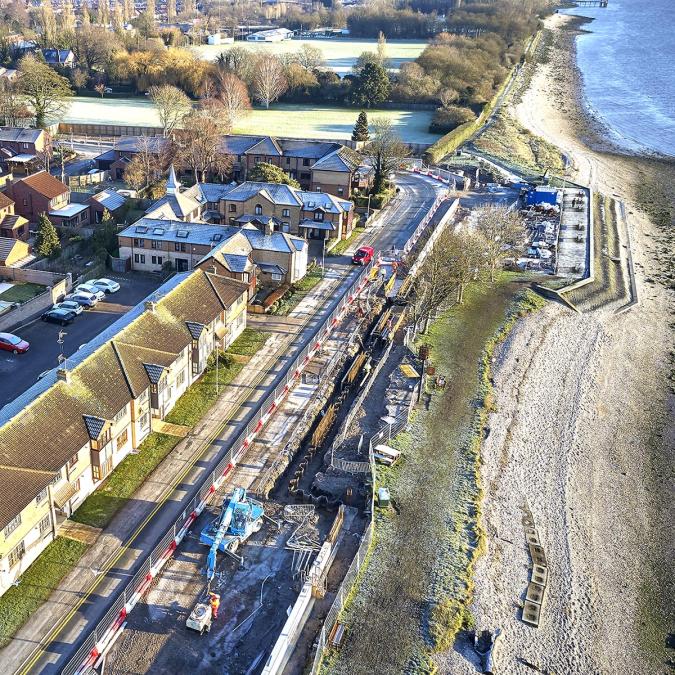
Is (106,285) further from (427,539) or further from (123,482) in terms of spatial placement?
(427,539)

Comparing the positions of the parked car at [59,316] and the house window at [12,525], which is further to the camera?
the parked car at [59,316]

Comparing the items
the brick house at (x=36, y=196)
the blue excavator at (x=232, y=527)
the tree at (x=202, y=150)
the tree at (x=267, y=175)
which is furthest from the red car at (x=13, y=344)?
the tree at (x=202, y=150)

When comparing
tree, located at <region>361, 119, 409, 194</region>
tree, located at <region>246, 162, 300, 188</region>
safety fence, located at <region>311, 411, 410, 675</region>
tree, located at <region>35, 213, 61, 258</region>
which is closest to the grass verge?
safety fence, located at <region>311, 411, 410, 675</region>

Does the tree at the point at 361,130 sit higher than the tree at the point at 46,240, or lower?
higher

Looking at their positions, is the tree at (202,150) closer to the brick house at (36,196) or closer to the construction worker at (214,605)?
the brick house at (36,196)

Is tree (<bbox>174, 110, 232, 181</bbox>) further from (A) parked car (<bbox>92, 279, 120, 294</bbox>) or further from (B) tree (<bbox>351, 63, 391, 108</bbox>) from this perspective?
(B) tree (<bbox>351, 63, 391, 108</bbox>)
